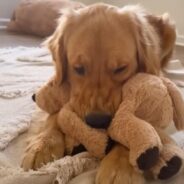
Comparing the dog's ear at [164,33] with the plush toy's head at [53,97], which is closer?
the plush toy's head at [53,97]

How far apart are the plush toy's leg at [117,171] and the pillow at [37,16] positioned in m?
2.34

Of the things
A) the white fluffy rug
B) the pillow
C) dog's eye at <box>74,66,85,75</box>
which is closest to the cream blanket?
the white fluffy rug

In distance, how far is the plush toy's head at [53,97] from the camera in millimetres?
1278

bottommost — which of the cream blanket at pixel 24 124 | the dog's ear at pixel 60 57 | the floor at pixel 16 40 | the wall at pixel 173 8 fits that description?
the floor at pixel 16 40

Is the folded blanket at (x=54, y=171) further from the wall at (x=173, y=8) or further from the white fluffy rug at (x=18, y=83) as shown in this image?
the wall at (x=173, y=8)

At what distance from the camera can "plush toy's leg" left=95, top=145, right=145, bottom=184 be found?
36.3 inches

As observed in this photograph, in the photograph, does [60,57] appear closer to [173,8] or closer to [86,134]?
[86,134]

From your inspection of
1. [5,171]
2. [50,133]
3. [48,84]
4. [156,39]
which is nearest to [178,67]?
[156,39]

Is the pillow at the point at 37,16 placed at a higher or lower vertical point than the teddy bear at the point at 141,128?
lower

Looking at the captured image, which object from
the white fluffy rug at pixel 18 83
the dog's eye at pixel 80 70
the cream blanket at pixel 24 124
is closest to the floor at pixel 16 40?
the white fluffy rug at pixel 18 83

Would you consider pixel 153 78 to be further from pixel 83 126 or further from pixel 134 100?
pixel 83 126

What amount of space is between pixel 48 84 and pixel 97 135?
37cm

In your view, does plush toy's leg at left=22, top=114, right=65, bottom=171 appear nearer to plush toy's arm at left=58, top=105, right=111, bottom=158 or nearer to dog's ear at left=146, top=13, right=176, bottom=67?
plush toy's arm at left=58, top=105, right=111, bottom=158

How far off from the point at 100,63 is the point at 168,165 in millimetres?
353
